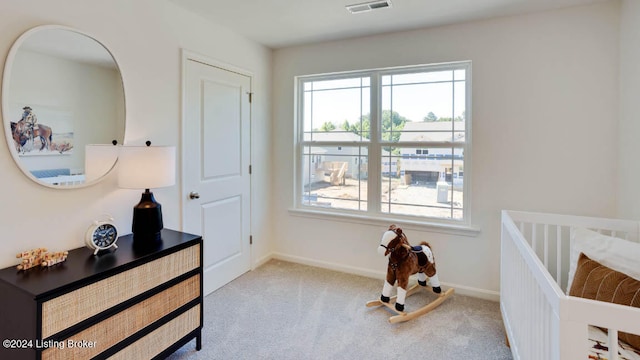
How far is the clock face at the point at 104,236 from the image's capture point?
5.88ft

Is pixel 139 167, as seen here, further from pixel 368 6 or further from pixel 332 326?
pixel 368 6

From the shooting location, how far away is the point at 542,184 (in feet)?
8.56

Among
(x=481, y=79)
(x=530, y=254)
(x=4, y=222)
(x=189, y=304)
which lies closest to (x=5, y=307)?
(x=4, y=222)

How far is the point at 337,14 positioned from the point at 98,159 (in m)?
2.08

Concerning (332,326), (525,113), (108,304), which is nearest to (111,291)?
(108,304)

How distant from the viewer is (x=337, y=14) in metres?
2.66

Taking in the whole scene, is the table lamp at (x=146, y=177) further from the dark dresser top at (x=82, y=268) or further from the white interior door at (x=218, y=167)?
the white interior door at (x=218, y=167)

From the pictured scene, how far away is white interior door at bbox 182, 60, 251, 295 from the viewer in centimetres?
267

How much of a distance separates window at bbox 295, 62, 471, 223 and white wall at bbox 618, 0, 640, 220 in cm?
103

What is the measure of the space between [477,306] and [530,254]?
4.81 ft

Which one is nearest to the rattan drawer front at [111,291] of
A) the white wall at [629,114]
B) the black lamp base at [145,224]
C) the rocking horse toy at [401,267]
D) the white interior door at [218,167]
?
the black lamp base at [145,224]

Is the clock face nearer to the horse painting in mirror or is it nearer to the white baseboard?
the horse painting in mirror

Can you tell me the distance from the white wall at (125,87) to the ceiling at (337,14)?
215 mm

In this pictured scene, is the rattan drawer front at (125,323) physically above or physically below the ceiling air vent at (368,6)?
below
